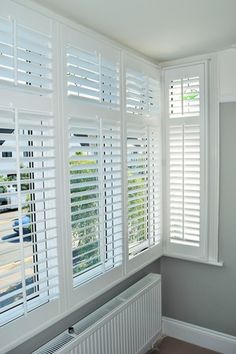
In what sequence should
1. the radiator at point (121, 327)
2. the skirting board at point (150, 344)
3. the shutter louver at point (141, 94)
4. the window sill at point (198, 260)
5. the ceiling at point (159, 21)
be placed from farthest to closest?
the window sill at point (198, 260), the skirting board at point (150, 344), the shutter louver at point (141, 94), the radiator at point (121, 327), the ceiling at point (159, 21)

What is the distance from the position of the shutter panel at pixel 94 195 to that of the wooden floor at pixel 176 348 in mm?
1032

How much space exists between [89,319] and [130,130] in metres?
1.34

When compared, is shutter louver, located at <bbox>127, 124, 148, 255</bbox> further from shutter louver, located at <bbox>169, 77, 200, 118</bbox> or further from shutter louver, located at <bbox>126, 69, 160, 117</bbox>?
shutter louver, located at <bbox>169, 77, 200, 118</bbox>

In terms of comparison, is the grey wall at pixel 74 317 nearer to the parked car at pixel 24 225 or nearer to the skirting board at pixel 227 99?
the parked car at pixel 24 225

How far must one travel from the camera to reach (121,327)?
83.3 inches

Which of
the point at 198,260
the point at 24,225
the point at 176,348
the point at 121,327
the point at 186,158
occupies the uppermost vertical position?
the point at 186,158

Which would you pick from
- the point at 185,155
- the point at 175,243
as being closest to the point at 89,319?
the point at 175,243

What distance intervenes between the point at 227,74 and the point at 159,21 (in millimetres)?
844

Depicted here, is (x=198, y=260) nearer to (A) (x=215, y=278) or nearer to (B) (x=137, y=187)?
(A) (x=215, y=278)

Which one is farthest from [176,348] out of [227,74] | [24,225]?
[227,74]

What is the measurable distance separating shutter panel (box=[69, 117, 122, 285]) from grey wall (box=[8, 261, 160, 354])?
249mm

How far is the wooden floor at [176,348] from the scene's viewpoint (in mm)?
2594

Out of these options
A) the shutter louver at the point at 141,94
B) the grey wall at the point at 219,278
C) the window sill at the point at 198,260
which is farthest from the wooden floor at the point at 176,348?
the shutter louver at the point at 141,94

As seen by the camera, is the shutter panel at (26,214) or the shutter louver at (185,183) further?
the shutter louver at (185,183)
